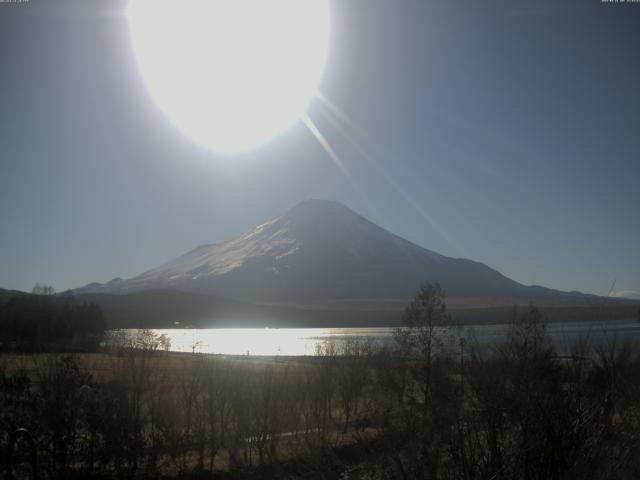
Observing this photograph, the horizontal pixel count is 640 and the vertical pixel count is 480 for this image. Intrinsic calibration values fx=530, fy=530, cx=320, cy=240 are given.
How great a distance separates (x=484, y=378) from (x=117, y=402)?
31.5ft

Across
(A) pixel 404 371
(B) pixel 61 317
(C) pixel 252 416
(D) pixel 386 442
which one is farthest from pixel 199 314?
(D) pixel 386 442

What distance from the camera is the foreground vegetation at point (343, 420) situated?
3.90 metres

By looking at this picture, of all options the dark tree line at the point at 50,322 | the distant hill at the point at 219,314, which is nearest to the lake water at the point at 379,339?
the dark tree line at the point at 50,322

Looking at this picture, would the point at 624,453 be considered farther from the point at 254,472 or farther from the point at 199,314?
the point at 199,314

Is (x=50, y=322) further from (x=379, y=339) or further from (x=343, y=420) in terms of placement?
(x=343, y=420)

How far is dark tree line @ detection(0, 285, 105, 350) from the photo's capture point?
1887 inches

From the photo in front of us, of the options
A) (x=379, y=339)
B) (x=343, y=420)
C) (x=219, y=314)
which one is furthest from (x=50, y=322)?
(x=219, y=314)

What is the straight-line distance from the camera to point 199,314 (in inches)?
6324

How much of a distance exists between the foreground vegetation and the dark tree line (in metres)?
26.5

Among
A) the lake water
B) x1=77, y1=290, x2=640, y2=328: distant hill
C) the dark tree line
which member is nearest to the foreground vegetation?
the lake water

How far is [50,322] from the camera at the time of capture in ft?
183

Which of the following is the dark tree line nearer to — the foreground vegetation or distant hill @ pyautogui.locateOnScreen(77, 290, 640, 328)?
the foreground vegetation

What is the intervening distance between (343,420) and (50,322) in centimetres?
4562

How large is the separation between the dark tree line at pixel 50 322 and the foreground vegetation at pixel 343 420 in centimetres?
2653
